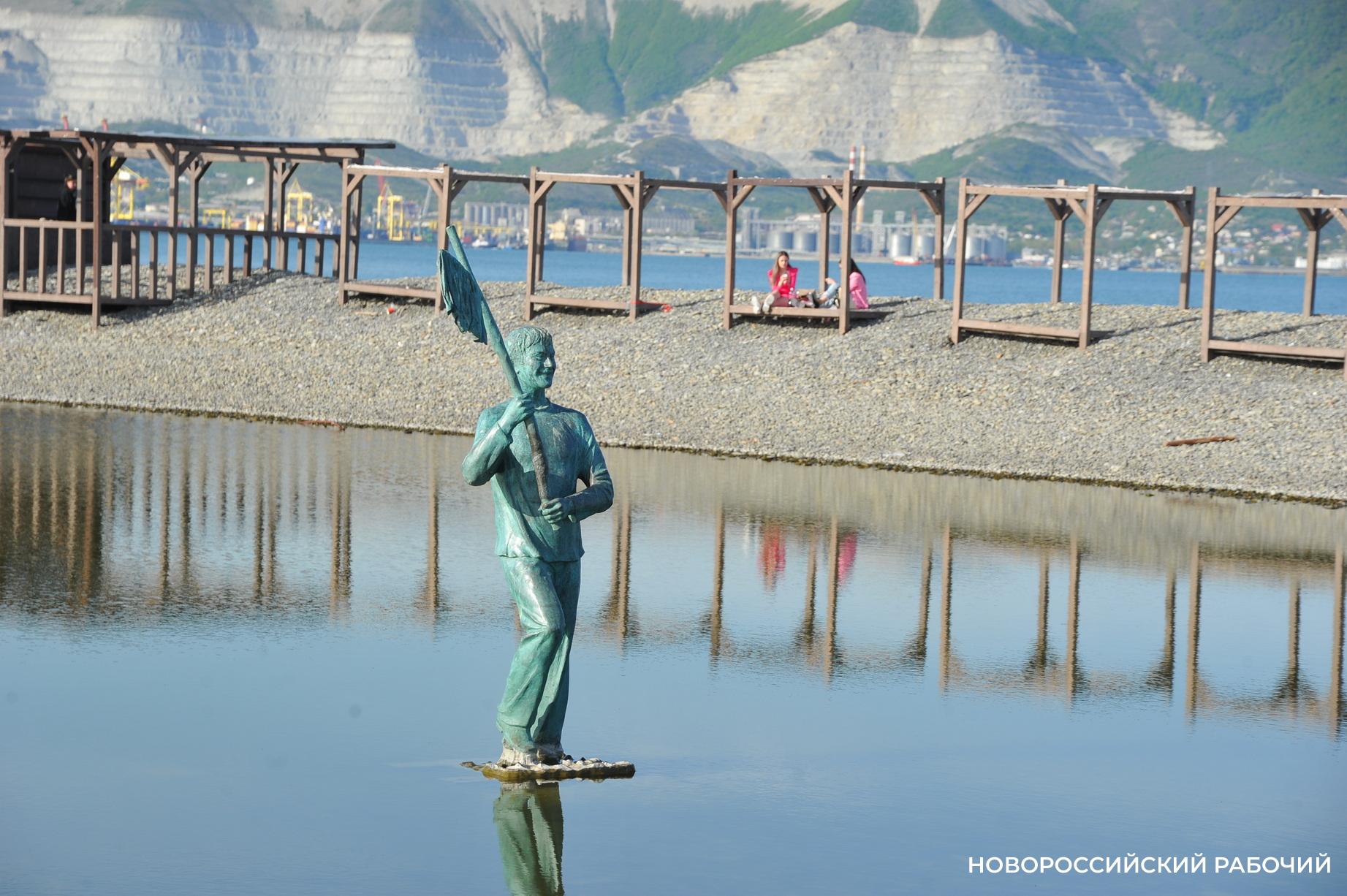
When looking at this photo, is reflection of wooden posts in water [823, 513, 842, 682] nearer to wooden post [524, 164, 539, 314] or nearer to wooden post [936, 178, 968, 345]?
wooden post [936, 178, 968, 345]

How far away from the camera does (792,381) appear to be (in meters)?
24.8

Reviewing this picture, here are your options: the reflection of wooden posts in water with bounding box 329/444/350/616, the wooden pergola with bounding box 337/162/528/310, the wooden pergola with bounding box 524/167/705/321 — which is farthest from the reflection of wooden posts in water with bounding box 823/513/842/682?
the wooden pergola with bounding box 337/162/528/310

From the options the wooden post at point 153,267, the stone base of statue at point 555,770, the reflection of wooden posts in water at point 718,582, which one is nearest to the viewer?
the stone base of statue at point 555,770

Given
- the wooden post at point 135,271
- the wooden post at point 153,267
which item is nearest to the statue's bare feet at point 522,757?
the wooden post at point 135,271

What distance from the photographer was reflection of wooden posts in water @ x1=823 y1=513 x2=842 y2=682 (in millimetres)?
11828

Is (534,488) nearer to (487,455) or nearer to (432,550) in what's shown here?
(487,455)

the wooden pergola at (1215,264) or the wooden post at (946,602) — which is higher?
the wooden pergola at (1215,264)

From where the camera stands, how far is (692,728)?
10.1 m

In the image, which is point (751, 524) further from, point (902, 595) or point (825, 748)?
point (825, 748)

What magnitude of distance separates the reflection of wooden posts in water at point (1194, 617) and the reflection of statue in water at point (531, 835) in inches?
154

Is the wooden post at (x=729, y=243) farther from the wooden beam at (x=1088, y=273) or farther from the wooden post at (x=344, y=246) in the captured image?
the wooden post at (x=344, y=246)

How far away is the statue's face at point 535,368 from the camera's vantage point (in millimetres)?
8750

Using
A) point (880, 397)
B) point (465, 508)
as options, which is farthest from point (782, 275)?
point (465, 508)

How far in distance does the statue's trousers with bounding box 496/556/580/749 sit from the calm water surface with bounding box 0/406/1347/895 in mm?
364
